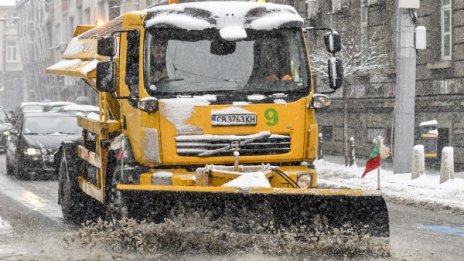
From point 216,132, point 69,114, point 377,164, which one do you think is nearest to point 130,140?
point 216,132

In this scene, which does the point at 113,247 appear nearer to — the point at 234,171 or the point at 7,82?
the point at 234,171

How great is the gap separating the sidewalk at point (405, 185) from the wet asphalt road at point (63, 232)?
67cm

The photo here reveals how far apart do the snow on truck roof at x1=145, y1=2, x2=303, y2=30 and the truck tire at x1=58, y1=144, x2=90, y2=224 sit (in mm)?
3870

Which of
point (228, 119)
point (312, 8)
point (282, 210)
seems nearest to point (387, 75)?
point (312, 8)

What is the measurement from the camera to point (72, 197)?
14.8 m

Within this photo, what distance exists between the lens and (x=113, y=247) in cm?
1091

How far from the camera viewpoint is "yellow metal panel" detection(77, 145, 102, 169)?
13.2 metres

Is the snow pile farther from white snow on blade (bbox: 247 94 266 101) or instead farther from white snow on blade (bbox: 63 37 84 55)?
white snow on blade (bbox: 63 37 84 55)

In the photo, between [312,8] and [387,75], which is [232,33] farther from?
[312,8]

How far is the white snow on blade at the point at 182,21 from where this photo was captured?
11.5 m

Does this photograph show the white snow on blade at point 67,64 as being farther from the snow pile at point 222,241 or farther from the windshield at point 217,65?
the snow pile at point 222,241

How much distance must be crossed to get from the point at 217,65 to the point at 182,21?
60 centimetres

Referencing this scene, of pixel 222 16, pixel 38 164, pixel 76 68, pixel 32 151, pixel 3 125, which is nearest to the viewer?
pixel 222 16

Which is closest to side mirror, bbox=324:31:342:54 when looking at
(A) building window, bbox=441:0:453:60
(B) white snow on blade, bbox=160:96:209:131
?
(B) white snow on blade, bbox=160:96:209:131
